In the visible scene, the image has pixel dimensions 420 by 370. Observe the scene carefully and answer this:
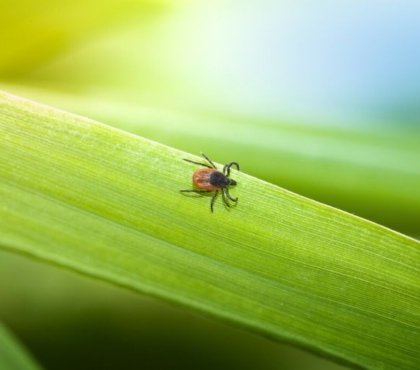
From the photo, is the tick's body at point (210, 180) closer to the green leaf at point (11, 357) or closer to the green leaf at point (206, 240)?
the green leaf at point (206, 240)

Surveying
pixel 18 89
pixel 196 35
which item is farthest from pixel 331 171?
pixel 18 89

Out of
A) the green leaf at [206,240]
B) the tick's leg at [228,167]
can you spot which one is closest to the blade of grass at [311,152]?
the tick's leg at [228,167]

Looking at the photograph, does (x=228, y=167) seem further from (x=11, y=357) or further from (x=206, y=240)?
(x=11, y=357)

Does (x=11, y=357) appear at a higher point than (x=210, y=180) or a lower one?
lower

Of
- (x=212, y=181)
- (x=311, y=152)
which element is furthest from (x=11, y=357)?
(x=311, y=152)

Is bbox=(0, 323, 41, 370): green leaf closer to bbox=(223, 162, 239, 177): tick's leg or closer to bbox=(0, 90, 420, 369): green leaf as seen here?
bbox=(0, 90, 420, 369): green leaf

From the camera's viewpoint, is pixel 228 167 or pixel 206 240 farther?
pixel 228 167

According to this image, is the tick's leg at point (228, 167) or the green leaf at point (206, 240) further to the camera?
the tick's leg at point (228, 167)
